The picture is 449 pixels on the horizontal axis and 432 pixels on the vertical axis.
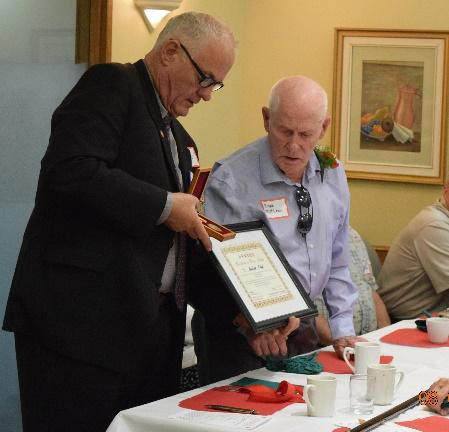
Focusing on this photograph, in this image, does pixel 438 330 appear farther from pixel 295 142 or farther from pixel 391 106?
pixel 391 106

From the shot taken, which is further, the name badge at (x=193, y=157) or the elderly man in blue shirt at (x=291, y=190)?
the elderly man in blue shirt at (x=291, y=190)

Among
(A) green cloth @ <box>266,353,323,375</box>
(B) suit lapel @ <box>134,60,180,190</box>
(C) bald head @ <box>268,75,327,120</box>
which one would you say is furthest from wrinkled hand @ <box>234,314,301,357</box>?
(C) bald head @ <box>268,75,327,120</box>

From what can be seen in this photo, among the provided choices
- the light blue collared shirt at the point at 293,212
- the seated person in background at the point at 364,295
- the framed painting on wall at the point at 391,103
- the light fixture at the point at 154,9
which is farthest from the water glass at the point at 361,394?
the framed painting on wall at the point at 391,103

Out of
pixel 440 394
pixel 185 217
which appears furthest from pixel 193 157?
pixel 440 394

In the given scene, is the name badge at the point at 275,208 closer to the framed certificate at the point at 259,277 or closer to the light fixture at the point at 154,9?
the framed certificate at the point at 259,277

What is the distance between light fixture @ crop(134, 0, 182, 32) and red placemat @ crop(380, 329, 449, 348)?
7.66 feet

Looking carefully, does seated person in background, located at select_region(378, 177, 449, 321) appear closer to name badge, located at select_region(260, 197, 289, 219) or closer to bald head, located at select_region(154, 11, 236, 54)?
name badge, located at select_region(260, 197, 289, 219)

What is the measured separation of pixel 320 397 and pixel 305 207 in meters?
0.99

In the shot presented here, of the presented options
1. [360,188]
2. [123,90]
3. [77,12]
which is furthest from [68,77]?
[360,188]

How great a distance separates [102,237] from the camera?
255cm

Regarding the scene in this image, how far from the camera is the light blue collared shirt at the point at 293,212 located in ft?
10.5

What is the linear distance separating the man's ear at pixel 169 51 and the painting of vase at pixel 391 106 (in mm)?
3921

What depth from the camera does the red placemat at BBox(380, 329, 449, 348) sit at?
3.53 meters

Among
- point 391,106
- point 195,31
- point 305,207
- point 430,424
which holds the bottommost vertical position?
point 430,424
